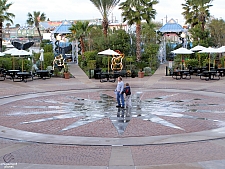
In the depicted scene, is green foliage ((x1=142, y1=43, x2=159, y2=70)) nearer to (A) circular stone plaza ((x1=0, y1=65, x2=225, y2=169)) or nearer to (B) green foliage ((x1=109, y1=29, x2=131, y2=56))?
(B) green foliage ((x1=109, y1=29, x2=131, y2=56))

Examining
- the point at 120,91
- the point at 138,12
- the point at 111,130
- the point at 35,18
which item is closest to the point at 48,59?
the point at 138,12

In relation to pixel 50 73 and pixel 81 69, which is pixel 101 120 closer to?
pixel 50 73

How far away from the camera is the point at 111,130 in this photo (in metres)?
13.3

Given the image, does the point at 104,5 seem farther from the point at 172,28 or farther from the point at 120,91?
the point at 120,91

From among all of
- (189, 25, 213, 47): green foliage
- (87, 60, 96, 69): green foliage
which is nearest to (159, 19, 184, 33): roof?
(189, 25, 213, 47): green foliage

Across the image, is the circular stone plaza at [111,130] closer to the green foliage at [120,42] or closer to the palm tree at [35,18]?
the green foliage at [120,42]

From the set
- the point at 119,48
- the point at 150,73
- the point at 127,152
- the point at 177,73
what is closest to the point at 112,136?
the point at 127,152

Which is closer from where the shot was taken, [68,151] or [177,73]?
[68,151]

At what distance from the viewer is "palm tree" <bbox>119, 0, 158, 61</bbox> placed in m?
38.0

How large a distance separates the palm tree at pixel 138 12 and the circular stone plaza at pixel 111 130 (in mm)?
14881

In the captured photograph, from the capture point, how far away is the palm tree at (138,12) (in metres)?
38.0

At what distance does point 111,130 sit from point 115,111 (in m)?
3.54

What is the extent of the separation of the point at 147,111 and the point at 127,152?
6382mm

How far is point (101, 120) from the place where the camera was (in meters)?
14.9
